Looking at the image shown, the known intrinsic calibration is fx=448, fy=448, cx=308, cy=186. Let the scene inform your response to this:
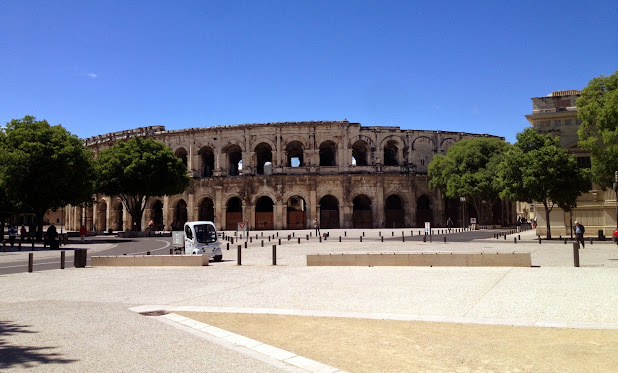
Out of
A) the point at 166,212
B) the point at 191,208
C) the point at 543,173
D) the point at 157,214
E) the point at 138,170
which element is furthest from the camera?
the point at 157,214

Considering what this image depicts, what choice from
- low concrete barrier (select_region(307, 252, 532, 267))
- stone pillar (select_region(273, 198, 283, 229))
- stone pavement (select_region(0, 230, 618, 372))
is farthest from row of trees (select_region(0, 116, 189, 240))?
low concrete barrier (select_region(307, 252, 532, 267))

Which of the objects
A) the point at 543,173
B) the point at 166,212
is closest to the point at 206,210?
the point at 166,212

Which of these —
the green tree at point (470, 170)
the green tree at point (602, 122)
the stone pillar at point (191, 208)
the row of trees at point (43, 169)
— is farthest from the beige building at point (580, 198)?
the stone pillar at point (191, 208)

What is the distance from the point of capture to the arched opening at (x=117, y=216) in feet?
173

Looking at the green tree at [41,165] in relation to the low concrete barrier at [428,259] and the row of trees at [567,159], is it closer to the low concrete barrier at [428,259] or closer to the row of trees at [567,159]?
the low concrete barrier at [428,259]

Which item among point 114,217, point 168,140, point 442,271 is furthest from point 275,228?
point 442,271

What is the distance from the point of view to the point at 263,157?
52.7 metres

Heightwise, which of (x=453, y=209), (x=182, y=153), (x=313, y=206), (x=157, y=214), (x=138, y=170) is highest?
(x=182, y=153)

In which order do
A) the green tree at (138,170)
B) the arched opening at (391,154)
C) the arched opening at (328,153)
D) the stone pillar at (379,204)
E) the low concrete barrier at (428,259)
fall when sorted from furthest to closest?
the arched opening at (391,154) < the arched opening at (328,153) < the stone pillar at (379,204) < the green tree at (138,170) < the low concrete barrier at (428,259)

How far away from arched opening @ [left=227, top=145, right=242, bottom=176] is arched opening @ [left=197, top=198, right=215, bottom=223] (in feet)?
13.1

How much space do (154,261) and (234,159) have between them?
36191mm

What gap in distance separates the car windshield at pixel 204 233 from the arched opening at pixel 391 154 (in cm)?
3324

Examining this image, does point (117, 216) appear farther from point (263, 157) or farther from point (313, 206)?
point (313, 206)

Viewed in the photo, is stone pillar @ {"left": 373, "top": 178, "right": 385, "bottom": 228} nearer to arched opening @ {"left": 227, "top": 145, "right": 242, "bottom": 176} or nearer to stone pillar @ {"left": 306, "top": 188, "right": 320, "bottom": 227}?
stone pillar @ {"left": 306, "top": 188, "right": 320, "bottom": 227}
